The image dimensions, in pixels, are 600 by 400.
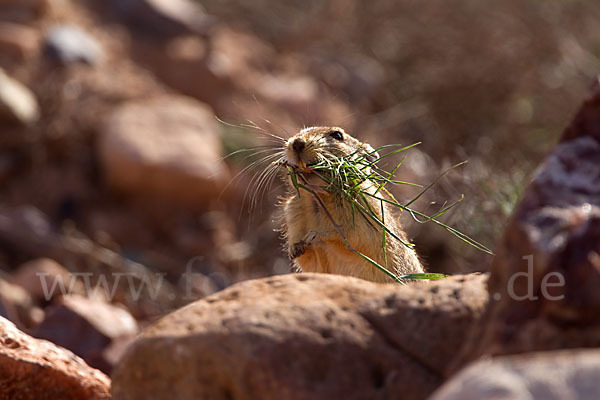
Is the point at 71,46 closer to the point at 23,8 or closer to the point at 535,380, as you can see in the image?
the point at 23,8

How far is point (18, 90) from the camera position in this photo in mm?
11133

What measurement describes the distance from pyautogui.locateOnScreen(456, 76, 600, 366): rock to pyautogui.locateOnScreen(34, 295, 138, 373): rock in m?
3.16

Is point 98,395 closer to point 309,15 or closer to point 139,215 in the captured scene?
point 139,215

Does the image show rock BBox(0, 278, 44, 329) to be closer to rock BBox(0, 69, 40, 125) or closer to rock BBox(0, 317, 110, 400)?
rock BBox(0, 317, 110, 400)

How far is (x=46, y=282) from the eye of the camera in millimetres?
7820

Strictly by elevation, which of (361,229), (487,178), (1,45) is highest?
(1,45)

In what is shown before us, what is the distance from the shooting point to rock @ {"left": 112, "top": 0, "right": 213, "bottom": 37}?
45.3ft

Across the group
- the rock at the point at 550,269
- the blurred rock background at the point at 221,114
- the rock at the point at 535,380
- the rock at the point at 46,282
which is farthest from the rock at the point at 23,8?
the rock at the point at 535,380

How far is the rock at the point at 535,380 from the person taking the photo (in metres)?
1.96

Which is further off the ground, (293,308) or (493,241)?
(493,241)

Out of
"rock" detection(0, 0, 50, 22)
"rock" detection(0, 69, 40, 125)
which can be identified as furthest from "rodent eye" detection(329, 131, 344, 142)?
"rock" detection(0, 0, 50, 22)

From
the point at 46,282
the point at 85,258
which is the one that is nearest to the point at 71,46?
the point at 85,258

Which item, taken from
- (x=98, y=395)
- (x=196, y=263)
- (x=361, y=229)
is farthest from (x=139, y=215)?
(x=98, y=395)

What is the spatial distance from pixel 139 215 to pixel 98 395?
717 centimetres
